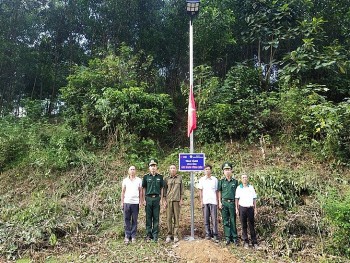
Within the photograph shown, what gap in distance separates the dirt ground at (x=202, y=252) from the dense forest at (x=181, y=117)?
44.0 inches

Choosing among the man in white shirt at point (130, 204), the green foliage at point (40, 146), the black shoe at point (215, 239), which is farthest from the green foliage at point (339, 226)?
the green foliage at point (40, 146)

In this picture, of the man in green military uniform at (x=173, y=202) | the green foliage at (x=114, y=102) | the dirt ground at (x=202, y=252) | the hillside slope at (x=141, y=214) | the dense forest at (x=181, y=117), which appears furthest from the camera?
the green foliage at (x=114, y=102)

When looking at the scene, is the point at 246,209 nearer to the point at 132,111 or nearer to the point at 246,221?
the point at 246,221

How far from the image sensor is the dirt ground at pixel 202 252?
200 inches

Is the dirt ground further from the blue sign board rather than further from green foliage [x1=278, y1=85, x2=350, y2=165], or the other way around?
green foliage [x1=278, y1=85, x2=350, y2=165]

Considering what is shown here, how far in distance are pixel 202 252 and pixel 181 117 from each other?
7.48m

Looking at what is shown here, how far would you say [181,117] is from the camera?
1223cm

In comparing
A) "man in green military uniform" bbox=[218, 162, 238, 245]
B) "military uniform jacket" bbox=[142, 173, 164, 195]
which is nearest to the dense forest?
"man in green military uniform" bbox=[218, 162, 238, 245]

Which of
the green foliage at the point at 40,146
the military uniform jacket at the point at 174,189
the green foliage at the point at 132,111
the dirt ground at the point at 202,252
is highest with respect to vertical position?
the green foliage at the point at 132,111

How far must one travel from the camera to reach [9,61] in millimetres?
14188

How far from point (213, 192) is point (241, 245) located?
3.59 feet

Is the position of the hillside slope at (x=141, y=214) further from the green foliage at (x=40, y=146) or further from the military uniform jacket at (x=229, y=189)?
the military uniform jacket at (x=229, y=189)

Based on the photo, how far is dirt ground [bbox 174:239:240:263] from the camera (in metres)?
5.08

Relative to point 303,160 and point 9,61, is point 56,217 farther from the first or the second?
point 9,61
